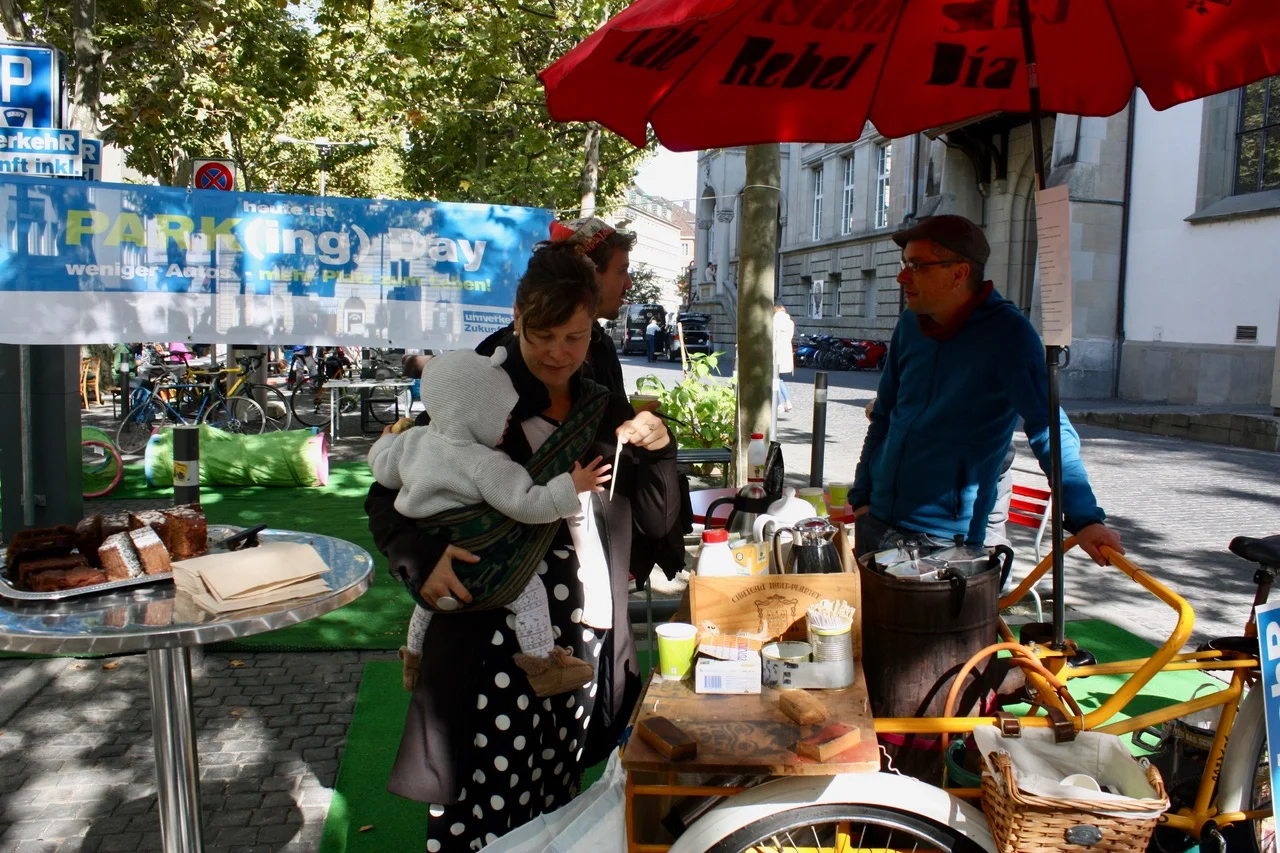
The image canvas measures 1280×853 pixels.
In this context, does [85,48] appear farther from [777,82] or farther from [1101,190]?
[1101,190]

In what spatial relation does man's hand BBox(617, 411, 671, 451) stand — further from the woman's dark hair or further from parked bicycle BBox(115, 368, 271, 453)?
parked bicycle BBox(115, 368, 271, 453)

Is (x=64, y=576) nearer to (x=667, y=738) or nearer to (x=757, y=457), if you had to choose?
(x=667, y=738)

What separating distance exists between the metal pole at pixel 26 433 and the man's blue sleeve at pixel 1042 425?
254 inches

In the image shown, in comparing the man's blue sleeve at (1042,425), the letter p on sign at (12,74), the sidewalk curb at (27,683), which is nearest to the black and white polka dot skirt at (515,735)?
the man's blue sleeve at (1042,425)

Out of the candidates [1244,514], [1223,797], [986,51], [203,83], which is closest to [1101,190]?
[1244,514]

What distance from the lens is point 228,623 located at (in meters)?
2.04

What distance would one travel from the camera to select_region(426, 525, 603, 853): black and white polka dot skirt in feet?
7.75

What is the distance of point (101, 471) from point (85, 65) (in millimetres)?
5299

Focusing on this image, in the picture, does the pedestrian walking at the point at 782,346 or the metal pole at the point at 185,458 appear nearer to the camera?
the metal pole at the point at 185,458

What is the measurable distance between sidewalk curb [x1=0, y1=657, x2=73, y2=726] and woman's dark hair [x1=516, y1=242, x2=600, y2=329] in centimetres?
357

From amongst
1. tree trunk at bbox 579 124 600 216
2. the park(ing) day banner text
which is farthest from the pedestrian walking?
the park(ing) day banner text

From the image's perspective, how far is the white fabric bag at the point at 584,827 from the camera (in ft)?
7.16

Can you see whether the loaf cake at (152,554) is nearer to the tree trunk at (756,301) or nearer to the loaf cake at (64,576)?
the loaf cake at (64,576)

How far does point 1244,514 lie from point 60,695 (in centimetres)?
952
